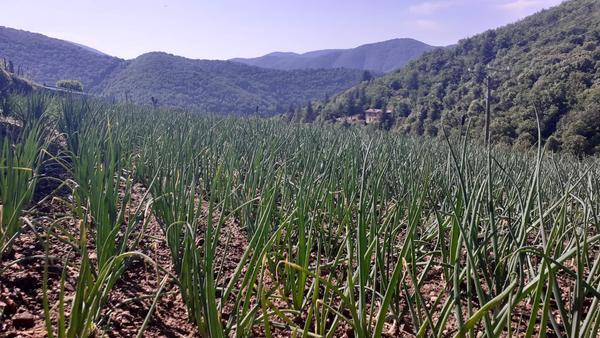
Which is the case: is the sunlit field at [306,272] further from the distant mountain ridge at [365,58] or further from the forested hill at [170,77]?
the distant mountain ridge at [365,58]

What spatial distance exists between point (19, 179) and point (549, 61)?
26273mm

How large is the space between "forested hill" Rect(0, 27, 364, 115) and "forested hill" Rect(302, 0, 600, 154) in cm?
1801

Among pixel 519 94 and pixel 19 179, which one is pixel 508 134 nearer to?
pixel 519 94

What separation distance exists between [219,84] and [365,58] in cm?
9335

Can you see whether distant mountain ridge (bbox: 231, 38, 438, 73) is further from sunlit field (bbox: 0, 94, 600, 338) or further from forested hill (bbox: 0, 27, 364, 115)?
sunlit field (bbox: 0, 94, 600, 338)

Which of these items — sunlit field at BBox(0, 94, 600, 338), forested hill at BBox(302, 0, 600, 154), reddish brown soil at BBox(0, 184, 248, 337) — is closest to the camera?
sunlit field at BBox(0, 94, 600, 338)

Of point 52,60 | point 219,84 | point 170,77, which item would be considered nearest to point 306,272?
point 170,77

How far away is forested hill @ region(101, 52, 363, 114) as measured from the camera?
4509 cm

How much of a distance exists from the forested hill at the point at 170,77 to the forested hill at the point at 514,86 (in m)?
18.0

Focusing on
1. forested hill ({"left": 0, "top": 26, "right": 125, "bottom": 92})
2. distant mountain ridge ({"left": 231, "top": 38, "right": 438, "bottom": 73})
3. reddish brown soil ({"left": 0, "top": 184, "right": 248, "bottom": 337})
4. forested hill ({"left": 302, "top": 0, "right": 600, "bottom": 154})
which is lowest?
reddish brown soil ({"left": 0, "top": 184, "right": 248, "bottom": 337})

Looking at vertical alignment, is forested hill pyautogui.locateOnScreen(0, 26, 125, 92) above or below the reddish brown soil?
above

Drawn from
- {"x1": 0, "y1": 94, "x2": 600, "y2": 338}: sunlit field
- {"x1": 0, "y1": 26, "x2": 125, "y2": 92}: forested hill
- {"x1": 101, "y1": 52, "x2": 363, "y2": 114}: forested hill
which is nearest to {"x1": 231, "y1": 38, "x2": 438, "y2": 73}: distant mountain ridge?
{"x1": 101, "y1": 52, "x2": 363, "y2": 114}: forested hill

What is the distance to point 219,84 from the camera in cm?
5072

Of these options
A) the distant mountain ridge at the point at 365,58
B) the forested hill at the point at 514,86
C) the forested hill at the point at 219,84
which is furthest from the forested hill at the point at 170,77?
the distant mountain ridge at the point at 365,58
